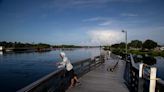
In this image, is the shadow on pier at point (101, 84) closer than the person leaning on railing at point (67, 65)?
No

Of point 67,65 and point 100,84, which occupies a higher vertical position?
point 67,65

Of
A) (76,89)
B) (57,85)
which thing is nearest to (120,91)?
(76,89)

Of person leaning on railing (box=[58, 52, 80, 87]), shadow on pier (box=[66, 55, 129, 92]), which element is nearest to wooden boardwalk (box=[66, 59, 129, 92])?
shadow on pier (box=[66, 55, 129, 92])

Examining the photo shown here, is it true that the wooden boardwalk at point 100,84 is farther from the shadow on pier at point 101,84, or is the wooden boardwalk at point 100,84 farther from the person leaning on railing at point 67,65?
the person leaning on railing at point 67,65

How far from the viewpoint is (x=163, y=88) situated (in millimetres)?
4531

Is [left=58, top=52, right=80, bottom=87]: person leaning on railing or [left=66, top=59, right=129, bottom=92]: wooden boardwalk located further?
[left=66, top=59, right=129, bottom=92]: wooden boardwalk

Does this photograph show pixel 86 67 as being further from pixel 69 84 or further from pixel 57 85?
pixel 57 85

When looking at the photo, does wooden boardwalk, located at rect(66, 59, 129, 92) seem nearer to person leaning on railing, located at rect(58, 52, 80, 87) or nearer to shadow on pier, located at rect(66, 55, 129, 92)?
shadow on pier, located at rect(66, 55, 129, 92)

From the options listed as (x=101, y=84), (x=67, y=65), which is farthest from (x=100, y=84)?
→ (x=67, y=65)

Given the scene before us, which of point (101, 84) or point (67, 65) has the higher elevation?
point (67, 65)

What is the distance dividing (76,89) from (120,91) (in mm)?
1741

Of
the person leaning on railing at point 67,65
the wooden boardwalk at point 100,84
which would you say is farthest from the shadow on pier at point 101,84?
the person leaning on railing at point 67,65

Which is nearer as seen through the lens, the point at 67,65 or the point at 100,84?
the point at 67,65

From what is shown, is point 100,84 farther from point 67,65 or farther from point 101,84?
point 67,65
